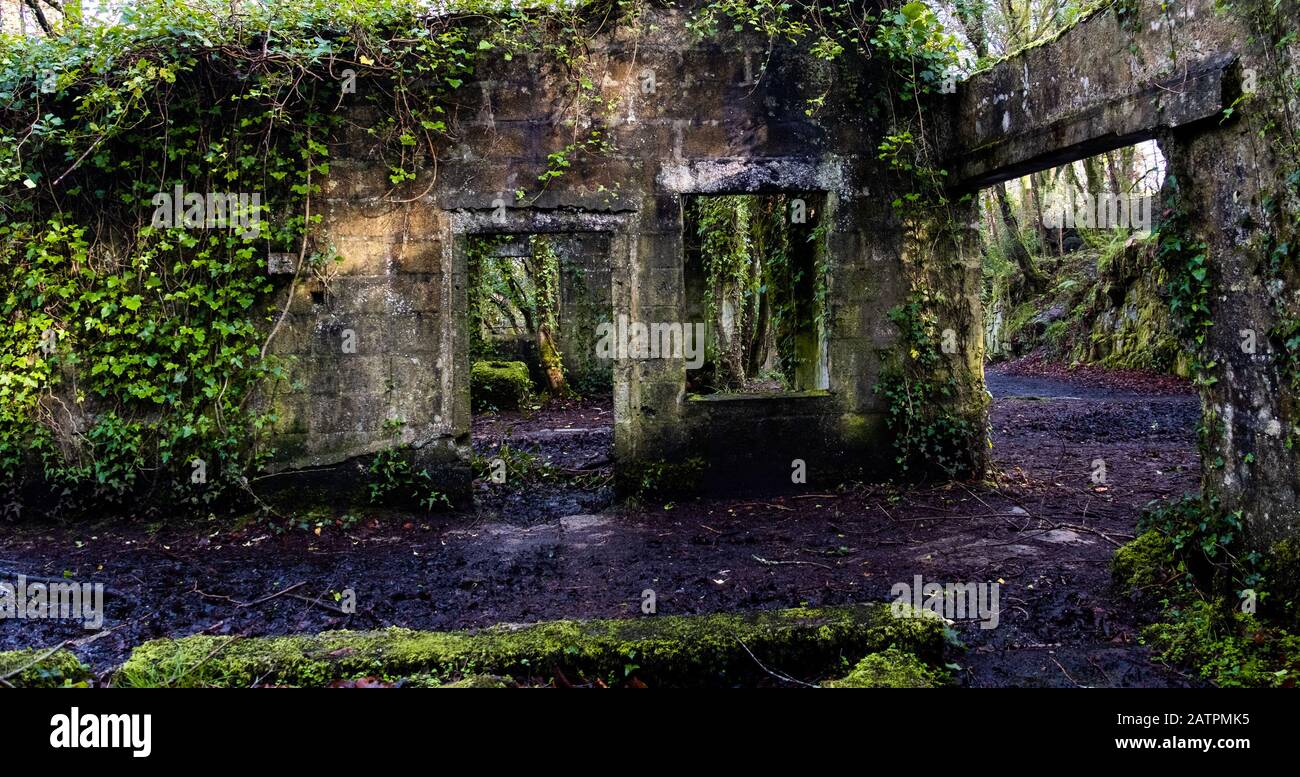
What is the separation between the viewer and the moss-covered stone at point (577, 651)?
270 centimetres

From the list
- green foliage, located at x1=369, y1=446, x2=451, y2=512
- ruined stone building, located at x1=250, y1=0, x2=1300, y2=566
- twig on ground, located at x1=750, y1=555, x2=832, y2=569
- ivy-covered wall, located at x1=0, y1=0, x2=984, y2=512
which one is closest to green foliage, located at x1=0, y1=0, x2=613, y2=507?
ivy-covered wall, located at x1=0, y1=0, x2=984, y2=512

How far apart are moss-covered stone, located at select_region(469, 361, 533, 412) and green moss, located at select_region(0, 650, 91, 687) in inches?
425

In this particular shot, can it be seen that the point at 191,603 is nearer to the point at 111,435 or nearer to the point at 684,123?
the point at 111,435

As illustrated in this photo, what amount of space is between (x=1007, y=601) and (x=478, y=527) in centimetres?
386

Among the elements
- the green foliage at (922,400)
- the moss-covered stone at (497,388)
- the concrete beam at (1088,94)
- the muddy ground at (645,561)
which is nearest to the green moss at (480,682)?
the muddy ground at (645,561)

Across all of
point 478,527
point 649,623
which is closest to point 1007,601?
point 649,623

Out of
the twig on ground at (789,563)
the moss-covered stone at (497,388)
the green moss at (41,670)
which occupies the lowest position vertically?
the twig on ground at (789,563)

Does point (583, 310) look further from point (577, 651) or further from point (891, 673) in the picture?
point (891, 673)

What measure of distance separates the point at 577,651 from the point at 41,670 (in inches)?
67.4

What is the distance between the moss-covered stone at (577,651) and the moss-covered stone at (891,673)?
120 millimetres

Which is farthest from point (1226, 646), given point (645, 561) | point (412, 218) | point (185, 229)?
point (185, 229)

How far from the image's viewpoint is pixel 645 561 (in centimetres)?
528

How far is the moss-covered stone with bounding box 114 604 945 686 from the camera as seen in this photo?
270 cm

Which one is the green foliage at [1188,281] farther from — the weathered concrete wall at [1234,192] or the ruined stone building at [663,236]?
the ruined stone building at [663,236]
